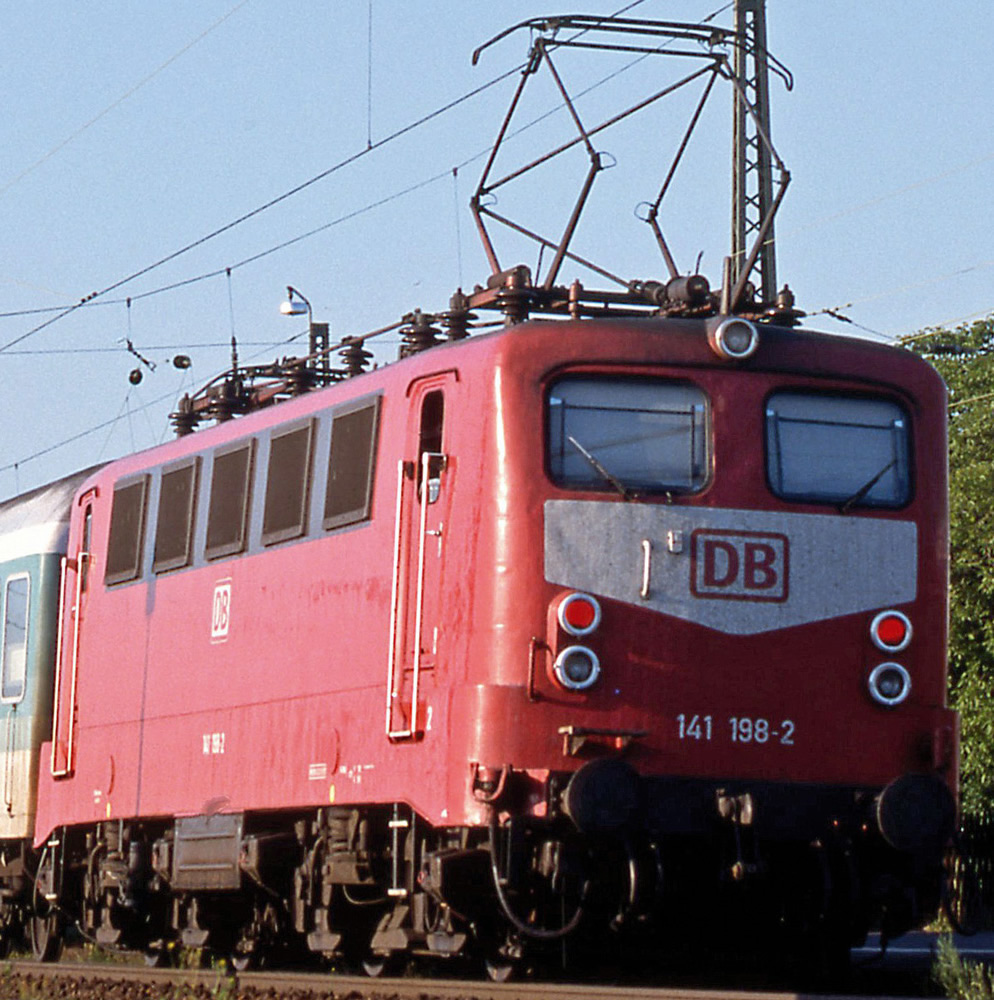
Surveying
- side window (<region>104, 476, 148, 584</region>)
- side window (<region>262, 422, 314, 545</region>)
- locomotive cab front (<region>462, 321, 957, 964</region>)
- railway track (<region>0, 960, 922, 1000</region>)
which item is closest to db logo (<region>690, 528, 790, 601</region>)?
locomotive cab front (<region>462, 321, 957, 964</region>)

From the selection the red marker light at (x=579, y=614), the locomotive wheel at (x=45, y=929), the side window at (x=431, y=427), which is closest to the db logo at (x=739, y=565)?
the red marker light at (x=579, y=614)

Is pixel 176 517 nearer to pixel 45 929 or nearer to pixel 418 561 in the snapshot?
pixel 418 561

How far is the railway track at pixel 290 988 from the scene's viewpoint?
11.8m

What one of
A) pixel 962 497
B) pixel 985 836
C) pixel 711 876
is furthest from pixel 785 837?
pixel 962 497

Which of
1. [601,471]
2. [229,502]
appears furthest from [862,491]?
[229,502]

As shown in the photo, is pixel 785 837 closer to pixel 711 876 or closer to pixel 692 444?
pixel 711 876

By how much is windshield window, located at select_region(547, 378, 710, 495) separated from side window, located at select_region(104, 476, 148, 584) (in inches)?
216

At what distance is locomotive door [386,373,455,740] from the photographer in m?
13.0

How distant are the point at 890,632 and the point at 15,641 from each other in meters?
9.49

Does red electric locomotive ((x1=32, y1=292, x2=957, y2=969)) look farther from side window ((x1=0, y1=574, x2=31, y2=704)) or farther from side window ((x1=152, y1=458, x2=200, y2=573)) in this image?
side window ((x1=0, y1=574, x2=31, y2=704))

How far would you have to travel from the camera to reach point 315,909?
1472 cm

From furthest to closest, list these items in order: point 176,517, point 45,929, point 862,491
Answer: point 45,929 < point 176,517 < point 862,491

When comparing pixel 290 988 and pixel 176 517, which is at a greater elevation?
pixel 176 517

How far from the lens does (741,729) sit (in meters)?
12.5
